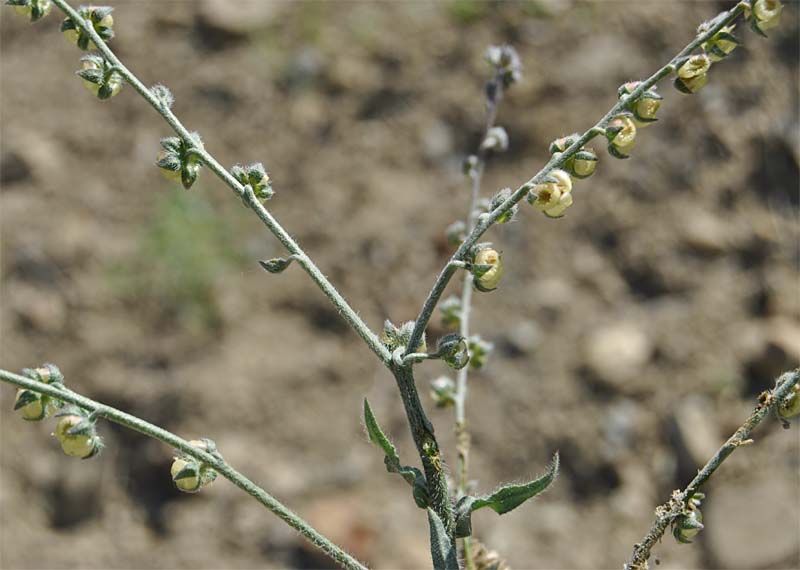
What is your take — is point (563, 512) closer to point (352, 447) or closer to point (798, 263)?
point (352, 447)

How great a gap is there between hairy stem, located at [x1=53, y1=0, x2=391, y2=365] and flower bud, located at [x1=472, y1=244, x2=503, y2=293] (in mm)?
211

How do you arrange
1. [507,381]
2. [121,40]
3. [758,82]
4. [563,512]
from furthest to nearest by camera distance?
[121,40] < [758,82] < [507,381] < [563,512]

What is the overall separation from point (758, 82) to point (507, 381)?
247 centimetres

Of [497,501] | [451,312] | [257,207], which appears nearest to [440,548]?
[497,501]

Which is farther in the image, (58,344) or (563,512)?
(58,344)

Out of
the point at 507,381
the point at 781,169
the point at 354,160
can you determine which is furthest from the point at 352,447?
the point at 781,169

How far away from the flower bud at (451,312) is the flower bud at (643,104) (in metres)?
0.88

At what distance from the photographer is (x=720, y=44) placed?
1.66m

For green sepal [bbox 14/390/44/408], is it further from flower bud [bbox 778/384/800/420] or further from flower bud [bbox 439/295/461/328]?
flower bud [bbox 778/384/800/420]

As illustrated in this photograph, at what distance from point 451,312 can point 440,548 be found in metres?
0.84

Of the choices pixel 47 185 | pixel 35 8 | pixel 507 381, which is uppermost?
pixel 47 185

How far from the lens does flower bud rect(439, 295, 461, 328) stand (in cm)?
241

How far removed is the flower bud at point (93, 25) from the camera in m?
1.84

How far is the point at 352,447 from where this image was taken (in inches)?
205
